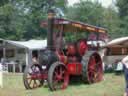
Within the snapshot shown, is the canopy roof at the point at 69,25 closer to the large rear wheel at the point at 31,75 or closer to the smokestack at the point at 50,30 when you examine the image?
the smokestack at the point at 50,30

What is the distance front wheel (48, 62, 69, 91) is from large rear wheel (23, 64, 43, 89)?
924 mm

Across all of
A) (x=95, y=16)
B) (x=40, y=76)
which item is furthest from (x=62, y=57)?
(x=95, y=16)

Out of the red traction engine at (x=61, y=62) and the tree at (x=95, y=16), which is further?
the tree at (x=95, y=16)

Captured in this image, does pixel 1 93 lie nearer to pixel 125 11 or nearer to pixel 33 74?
pixel 33 74

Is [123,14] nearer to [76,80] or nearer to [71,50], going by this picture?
[76,80]

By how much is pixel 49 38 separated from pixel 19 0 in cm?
4864

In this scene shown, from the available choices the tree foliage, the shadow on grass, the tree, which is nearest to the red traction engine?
the shadow on grass

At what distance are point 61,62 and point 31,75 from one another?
131 cm

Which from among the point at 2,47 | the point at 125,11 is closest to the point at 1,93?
the point at 2,47

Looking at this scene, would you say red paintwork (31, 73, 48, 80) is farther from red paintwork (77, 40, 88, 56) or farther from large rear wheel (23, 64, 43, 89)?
red paintwork (77, 40, 88, 56)

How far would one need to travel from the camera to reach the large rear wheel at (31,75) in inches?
551

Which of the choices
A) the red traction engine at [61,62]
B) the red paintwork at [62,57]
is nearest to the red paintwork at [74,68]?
the red traction engine at [61,62]

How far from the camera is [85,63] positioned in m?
14.6

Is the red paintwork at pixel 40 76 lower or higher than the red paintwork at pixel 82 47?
lower
